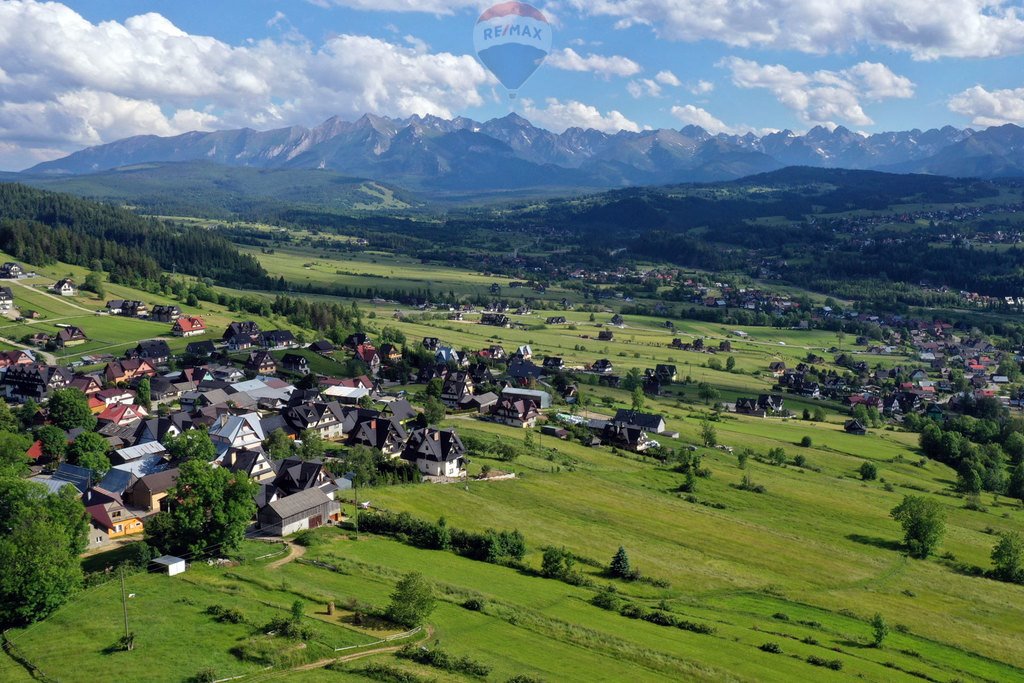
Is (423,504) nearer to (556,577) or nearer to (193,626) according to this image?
(556,577)

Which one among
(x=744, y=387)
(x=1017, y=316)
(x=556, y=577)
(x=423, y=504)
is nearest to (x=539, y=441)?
(x=423, y=504)

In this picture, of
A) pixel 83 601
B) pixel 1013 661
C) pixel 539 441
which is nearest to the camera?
pixel 83 601

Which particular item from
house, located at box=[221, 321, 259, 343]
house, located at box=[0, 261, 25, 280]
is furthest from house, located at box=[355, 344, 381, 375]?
house, located at box=[0, 261, 25, 280]

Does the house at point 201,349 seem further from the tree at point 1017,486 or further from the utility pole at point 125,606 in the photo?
the tree at point 1017,486

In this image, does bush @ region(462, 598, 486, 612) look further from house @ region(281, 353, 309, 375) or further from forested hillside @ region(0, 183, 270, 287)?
forested hillside @ region(0, 183, 270, 287)

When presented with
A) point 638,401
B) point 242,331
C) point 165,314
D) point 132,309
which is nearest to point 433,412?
point 638,401

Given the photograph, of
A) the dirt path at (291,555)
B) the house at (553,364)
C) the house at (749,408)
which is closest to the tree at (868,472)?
the house at (749,408)

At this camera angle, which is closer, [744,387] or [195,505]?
[195,505]

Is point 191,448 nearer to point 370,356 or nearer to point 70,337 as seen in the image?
point 370,356
